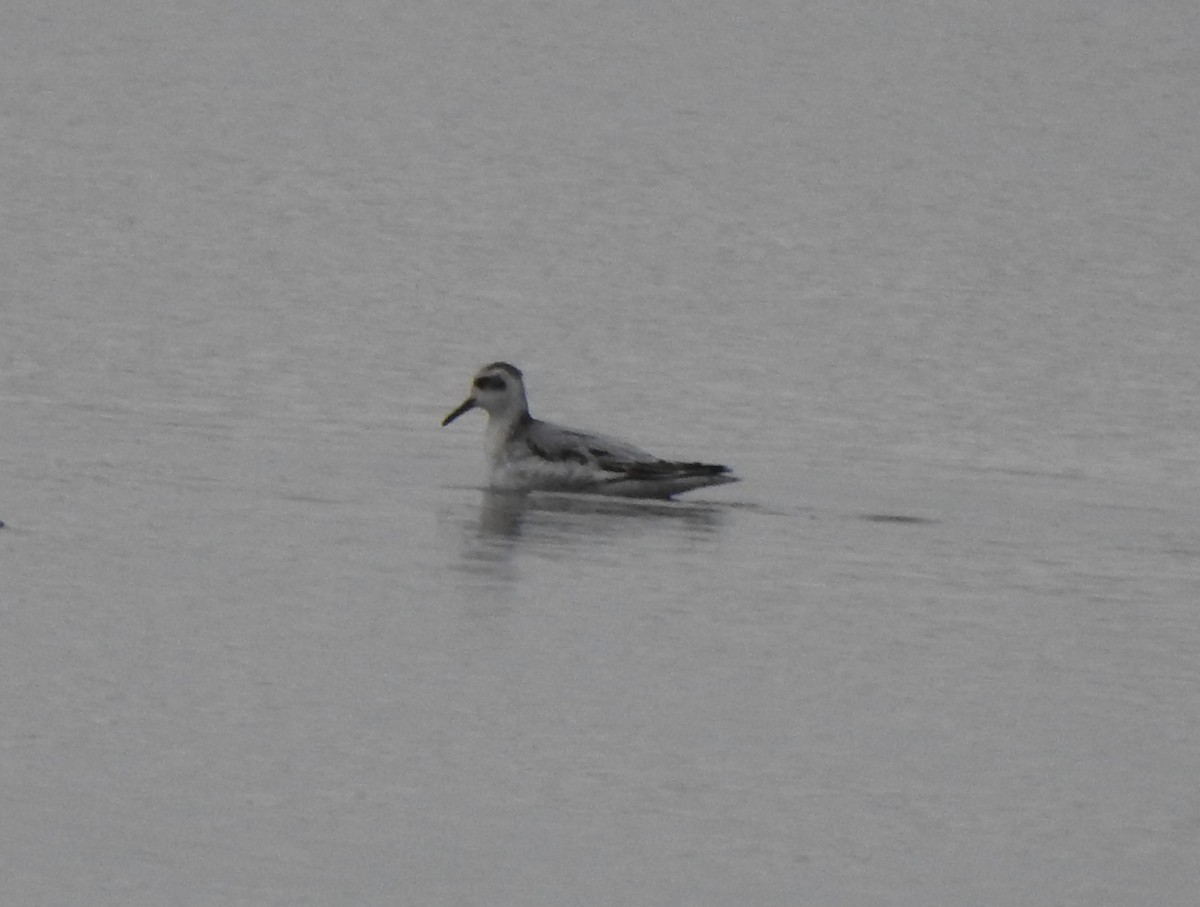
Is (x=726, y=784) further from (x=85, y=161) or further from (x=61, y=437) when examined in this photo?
(x=85, y=161)

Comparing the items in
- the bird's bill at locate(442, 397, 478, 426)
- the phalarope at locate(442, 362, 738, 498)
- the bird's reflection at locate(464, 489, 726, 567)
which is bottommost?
the bird's reflection at locate(464, 489, 726, 567)

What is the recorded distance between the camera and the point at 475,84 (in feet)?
131

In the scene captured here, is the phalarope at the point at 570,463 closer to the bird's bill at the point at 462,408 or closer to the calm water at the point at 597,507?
the calm water at the point at 597,507

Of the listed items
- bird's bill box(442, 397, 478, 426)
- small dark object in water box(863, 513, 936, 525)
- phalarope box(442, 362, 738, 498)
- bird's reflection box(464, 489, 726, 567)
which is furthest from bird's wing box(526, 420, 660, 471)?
small dark object in water box(863, 513, 936, 525)

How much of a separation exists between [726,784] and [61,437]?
771 centimetres

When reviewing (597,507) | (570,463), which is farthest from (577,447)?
(597,507)

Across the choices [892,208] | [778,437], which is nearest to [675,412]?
[778,437]

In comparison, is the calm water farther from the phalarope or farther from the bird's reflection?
the phalarope

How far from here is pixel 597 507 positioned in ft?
52.7

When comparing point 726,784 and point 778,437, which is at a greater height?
point 778,437

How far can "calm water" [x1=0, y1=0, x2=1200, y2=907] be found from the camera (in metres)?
8.86

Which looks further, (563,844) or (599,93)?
(599,93)

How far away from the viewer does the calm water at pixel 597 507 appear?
8.86 m

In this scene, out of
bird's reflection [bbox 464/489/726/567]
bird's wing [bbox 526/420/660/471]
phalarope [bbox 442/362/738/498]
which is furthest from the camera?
bird's wing [bbox 526/420/660/471]
